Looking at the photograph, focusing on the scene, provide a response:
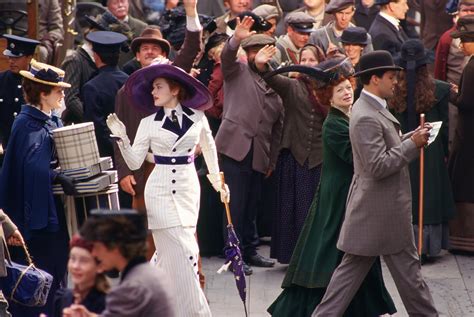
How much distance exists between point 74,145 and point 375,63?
2.22 m

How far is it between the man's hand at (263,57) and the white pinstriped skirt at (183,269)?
2.04 m

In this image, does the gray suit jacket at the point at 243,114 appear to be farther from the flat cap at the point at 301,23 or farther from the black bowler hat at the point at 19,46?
the black bowler hat at the point at 19,46

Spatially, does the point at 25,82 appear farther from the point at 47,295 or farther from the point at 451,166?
the point at 451,166

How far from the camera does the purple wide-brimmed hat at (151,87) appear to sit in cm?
1044

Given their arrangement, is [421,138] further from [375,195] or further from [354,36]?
[354,36]

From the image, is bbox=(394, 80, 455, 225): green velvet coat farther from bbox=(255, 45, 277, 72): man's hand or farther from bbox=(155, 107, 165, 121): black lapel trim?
bbox=(155, 107, 165, 121): black lapel trim

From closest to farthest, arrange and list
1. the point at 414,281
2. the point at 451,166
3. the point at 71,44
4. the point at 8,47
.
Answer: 1. the point at 414,281
2. the point at 8,47
3. the point at 451,166
4. the point at 71,44

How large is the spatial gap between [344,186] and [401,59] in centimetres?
232

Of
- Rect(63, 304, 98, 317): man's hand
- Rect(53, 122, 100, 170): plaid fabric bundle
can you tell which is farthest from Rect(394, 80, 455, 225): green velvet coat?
Rect(63, 304, 98, 317): man's hand

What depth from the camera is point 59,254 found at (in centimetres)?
1055

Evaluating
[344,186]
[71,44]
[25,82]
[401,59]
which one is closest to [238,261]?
[344,186]

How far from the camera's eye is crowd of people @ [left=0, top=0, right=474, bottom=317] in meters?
9.90

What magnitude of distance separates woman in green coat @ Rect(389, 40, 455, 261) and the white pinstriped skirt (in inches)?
113

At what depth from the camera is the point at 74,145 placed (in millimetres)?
10422
